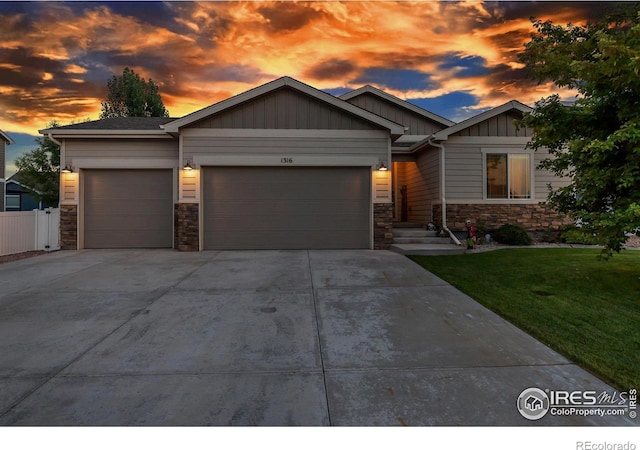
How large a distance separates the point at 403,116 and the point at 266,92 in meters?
7.06

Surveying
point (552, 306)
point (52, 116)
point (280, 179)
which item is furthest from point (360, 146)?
point (52, 116)

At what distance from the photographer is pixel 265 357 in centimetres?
289

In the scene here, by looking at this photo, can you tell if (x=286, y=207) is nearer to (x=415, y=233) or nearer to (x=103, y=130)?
(x=415, y=233)

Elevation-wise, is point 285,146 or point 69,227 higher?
point 285,146

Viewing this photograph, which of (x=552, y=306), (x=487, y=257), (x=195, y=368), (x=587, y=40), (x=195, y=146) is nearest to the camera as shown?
(x=195, y=368)

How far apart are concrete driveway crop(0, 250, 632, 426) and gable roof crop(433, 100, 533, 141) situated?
22.0 feet

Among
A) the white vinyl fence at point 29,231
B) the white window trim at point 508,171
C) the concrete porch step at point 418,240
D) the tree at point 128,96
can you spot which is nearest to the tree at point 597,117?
the concrete porch step at point 418,240

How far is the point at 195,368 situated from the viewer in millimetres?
2676

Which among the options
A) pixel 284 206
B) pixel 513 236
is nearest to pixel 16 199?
pixel 284 206

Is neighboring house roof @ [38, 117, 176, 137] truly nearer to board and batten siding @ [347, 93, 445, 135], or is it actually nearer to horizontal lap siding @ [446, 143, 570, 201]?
board and batten siding @ [347, 93, 445, 135]

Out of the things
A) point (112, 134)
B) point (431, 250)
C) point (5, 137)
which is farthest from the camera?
point (5, 137)

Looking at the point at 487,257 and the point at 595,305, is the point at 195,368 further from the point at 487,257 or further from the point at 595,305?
the point at 487,257

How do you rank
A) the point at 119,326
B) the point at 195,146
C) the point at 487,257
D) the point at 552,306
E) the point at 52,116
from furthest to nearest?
the point at 52,116 → the point at 195,146 → the point at 487,257 → the point at 552,306 → the point at 119,326

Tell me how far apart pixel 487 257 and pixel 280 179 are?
630cm
